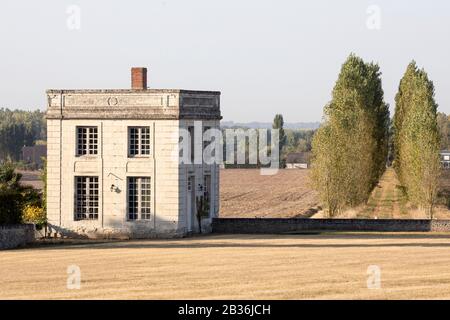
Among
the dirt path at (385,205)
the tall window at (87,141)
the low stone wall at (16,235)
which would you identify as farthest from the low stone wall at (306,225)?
the dirt path at (385,205)

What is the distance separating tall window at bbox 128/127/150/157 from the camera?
50.4 meters

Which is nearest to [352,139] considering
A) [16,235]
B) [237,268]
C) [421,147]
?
[421,147]

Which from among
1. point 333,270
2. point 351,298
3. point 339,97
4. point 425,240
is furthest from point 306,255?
point 339,97

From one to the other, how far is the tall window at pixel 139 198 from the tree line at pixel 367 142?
2020cm

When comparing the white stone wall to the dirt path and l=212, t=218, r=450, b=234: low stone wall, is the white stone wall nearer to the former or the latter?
l=212, t=218, r=450, b=234: low stone wall

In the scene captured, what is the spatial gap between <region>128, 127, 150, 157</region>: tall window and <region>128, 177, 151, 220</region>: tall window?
3.77ft

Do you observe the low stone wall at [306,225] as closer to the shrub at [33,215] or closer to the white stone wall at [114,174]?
the white stone wall at [114,174]

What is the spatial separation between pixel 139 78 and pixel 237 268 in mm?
18648

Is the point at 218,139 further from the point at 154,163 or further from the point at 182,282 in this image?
the point at 182,282

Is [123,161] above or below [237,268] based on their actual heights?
above

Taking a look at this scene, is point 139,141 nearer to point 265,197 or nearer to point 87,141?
point 87,141

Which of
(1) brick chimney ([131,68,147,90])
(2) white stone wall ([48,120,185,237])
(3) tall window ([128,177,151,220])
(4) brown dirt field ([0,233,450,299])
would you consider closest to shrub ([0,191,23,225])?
(4) brown dirt field ([0,233,450,299])

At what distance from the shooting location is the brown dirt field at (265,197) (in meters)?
79.6

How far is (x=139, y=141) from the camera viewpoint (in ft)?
166
